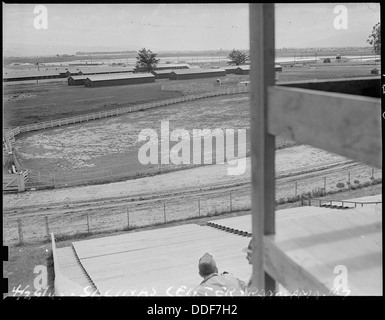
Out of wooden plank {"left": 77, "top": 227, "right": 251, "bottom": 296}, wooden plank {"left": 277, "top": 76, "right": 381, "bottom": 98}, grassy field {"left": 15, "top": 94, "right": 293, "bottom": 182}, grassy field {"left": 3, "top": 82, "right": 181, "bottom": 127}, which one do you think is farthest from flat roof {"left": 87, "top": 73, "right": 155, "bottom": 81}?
wooden plank {"left": 277, "top": 76, "right": 381, "bottom": 98}

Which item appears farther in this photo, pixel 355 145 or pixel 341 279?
pixel 341 279

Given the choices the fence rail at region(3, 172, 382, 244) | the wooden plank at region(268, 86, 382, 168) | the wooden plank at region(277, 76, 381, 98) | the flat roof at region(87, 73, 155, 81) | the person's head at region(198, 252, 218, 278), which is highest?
the flat roof at region(87, 73, 155, 81)

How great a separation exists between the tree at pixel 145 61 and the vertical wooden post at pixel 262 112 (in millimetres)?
20543

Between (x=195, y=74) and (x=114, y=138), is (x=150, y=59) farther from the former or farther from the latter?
(x=114, y=138)

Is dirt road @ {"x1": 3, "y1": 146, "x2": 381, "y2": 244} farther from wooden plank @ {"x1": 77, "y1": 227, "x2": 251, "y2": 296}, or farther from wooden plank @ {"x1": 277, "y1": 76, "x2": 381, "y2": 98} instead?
wooden plank @ {"x1": 277, "y1": 76, "x2": 381, "y2": 98}

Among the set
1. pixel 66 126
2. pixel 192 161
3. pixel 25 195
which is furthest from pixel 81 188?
pixel 66 126

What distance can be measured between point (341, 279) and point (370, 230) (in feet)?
1.19

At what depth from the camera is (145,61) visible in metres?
22.0

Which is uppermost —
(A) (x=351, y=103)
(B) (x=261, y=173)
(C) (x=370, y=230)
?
(A) (x=351, y=103)

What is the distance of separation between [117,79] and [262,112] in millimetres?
21366

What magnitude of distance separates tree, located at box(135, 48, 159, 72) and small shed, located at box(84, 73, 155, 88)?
351mm

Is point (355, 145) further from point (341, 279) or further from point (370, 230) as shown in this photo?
point (370, 230)

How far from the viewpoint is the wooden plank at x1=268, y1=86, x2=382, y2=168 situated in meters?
1.01

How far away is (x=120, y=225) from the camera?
9.36 metres
